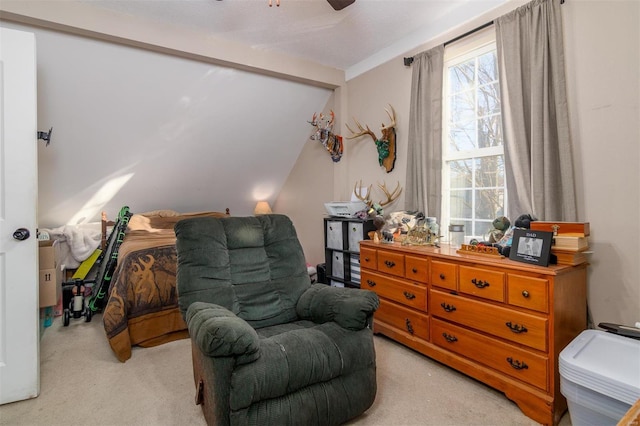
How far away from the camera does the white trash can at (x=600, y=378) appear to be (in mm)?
1367

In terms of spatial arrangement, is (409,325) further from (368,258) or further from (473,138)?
(473,138)

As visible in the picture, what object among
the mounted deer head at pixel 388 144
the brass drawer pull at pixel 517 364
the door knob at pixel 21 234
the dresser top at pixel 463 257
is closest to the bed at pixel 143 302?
the door knob at pixel 21 234

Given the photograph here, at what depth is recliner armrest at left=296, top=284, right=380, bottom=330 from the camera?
1.72 m

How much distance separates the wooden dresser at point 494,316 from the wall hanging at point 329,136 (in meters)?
1.73

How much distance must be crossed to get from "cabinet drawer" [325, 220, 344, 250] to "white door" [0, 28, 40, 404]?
2351 mm

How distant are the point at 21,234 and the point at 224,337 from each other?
1.53 m

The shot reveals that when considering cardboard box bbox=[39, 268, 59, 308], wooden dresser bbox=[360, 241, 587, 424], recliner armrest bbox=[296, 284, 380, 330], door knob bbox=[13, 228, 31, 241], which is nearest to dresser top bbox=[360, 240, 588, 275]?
wooden dresser bbox=[360, 241, 587, 424]

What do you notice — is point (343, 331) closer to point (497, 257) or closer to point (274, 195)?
point (497, 257)

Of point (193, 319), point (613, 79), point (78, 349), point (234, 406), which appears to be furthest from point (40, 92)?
point (613, 79)

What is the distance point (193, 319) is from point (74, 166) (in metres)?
3.09

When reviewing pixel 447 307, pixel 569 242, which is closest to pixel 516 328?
pixel 447 307

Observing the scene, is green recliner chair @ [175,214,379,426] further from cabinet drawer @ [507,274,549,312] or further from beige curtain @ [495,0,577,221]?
beige curtain @ [495,0,577,221]

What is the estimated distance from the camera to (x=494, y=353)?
1963mm

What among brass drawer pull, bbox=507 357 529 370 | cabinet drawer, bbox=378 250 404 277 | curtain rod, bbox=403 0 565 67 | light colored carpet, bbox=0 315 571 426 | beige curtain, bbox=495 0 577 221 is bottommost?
light colored carpet, bbox=0 315 571 426
